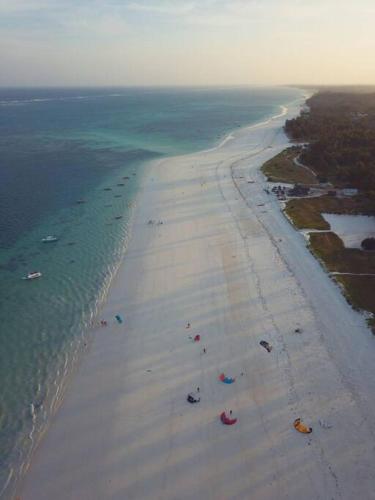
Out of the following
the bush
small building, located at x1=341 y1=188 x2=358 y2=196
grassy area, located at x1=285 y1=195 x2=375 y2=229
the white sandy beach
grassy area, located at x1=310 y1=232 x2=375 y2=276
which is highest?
the bush

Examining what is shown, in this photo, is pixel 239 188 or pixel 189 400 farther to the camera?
pixel 239 188

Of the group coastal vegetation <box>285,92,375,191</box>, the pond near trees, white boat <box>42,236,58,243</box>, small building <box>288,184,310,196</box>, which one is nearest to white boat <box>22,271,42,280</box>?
white boat <box>42,236,58,243</box>

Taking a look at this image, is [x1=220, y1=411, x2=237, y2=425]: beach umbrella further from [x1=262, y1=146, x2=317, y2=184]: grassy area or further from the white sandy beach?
[x1=262, y1=146, x2=317, y2=184]: grassy area

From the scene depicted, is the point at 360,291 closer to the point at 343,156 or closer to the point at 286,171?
the point at 286,171

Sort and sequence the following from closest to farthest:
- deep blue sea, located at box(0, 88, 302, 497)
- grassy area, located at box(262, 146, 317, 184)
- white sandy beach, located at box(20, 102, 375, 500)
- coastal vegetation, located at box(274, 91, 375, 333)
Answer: white sandy beach, located at box(20, 102, 375, 500) → deep blue sea, located at box(0, 88, 302, 497) → coastal vegetation, located at box(274, 91, 375, 333) → grassy area, located at box(262, 146, 317, 184)

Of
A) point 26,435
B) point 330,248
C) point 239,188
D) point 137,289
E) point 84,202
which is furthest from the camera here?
point 239,188

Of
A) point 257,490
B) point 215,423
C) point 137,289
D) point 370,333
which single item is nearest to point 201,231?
point 137,289

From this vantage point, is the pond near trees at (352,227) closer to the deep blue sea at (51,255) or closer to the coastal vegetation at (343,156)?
the coastal vegetation at (343,156)

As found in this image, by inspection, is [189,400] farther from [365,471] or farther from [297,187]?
[297,187]
